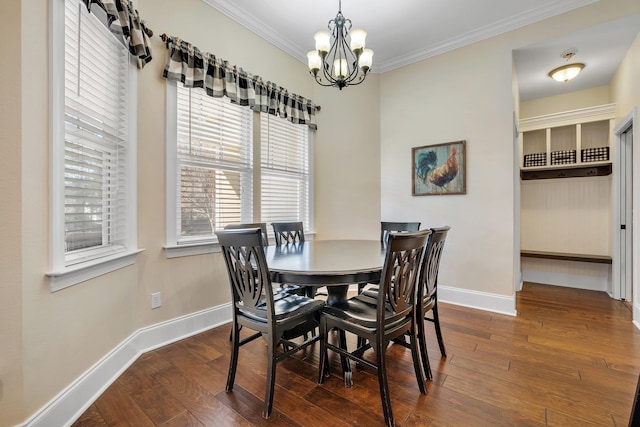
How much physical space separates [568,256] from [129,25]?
5607 mm

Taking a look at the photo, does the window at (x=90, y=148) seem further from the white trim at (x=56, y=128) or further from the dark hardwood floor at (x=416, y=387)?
the dark hardwood floor at (x=416, y=387)

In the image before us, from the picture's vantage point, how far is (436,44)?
11.3ft

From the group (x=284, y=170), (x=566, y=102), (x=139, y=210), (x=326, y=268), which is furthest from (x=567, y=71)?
(x=139, y=210)

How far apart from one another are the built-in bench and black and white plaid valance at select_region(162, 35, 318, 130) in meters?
3.85

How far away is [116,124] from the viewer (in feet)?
6.63

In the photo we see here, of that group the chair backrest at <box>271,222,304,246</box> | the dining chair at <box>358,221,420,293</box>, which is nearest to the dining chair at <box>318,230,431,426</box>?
the dining chair at <box>358,221,420,293</box>

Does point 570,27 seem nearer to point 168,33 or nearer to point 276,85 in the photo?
point 276,85

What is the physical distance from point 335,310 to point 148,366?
1.44 metres

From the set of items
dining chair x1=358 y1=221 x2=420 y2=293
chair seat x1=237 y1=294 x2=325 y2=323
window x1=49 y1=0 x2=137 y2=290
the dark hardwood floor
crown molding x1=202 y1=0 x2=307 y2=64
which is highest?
crown molding x1=202 y1=0 x2=307 y2=64

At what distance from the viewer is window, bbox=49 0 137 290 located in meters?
Answer: 1.44

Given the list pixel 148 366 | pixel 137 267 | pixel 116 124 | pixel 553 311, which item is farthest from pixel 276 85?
pixel 553 311

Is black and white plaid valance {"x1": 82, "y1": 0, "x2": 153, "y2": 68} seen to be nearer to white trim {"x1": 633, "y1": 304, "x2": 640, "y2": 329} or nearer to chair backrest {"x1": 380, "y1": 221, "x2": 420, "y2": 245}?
chair backrest {"x1": 380, "y1": 221, "x2": 420, "y2": 245}

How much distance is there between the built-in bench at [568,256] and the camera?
12.2 ft

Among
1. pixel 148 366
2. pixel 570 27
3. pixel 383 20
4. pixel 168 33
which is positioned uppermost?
pixel 383 20
